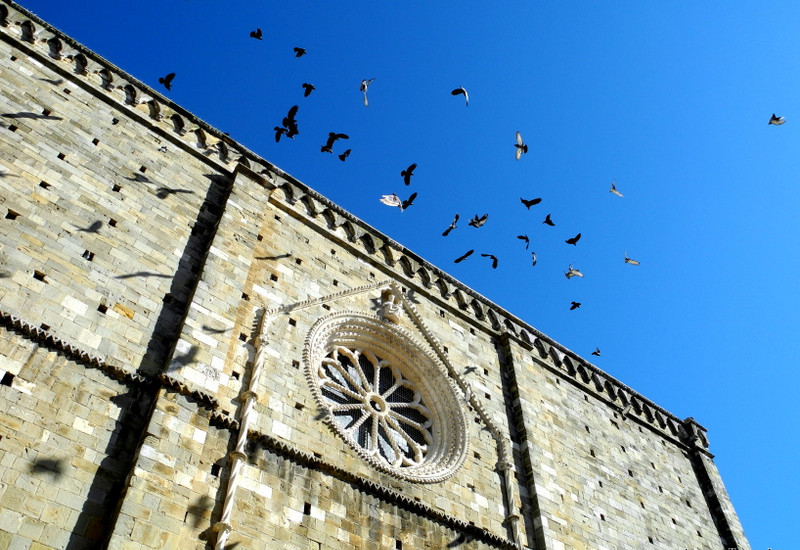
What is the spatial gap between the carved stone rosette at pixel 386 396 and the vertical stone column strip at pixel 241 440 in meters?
0.83

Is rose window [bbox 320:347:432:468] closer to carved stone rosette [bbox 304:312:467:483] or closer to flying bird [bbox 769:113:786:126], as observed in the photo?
carved stone rosette [bbox 304:312:467:483]

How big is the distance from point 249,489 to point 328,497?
3.59 feet

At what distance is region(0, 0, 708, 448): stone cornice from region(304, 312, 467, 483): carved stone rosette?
1.79 metres

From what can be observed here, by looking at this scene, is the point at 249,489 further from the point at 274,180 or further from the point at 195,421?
the point at 274,180

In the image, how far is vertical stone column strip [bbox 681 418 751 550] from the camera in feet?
47.9

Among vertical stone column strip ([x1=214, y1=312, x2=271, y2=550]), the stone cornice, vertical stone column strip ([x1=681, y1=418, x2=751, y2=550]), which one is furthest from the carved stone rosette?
vertical stone column strip ([x1=681, y1=418, x2=751, y2=550])

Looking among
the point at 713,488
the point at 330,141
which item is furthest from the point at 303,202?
the point at 713,488

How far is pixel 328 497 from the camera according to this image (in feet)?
28.9

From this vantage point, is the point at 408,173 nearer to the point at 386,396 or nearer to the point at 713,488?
the point at 386,396

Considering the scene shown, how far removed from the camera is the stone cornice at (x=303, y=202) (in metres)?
11.4

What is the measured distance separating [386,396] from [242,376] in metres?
2.94

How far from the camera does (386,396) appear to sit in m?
11.5

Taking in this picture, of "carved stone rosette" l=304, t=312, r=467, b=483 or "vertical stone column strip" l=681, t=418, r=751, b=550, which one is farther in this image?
"vertical stone column strip" l=681, t=418, r=751, b=550

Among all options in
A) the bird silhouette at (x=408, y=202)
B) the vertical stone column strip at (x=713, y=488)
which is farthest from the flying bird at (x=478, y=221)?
the vertical stone column strip at (x=713, y=488)
